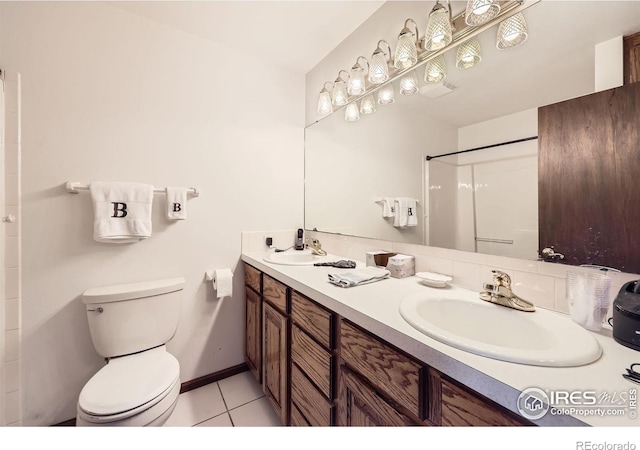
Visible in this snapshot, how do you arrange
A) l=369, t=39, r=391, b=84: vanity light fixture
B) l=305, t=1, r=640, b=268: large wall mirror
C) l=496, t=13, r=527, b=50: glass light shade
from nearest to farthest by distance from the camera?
l=305, t=1, r=640, b=268: large wall mirror → l=496, t=13, r=527, b=50: glass light shade → l=369, t=39, r=391, b=84: vanity light fixture

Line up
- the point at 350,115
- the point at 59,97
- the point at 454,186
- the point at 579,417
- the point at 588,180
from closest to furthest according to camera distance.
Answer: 1. the point at 579,417
2. the point at 588,180
3. the point at 454,186
4. the point at 59,97
5. the point at 350,115

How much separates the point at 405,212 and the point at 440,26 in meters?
0.86

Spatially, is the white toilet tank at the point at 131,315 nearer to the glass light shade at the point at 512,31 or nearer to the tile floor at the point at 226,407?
the tile floor at the point at 226,407

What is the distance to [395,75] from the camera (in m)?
1.38

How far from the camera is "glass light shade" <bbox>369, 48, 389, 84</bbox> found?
1398mm

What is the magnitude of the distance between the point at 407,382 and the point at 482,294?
48cm

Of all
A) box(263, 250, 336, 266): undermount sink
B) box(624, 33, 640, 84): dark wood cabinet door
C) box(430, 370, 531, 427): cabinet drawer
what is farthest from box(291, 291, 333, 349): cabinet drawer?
box(624, 33, 640, 84): dark wood cabinet door

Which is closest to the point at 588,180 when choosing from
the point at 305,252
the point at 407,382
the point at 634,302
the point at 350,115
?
the point at 634,302

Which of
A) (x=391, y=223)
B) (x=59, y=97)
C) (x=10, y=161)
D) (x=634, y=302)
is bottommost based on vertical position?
(x=634, y=302)

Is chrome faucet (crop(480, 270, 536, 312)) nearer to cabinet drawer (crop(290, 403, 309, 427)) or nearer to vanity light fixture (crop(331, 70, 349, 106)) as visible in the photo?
cabinet drawer (crop(290, 403, 309, 427))

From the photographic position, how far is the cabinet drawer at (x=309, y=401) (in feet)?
3.13

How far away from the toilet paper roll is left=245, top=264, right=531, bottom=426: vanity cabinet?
0.20 metres

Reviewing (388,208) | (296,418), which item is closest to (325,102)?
(388,208)

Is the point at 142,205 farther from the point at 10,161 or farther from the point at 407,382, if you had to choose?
the point at 407,382
